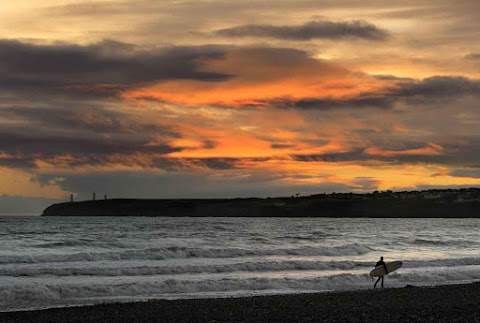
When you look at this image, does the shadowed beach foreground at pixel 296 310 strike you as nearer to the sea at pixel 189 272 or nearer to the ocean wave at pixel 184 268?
the sea at pixel 189 272

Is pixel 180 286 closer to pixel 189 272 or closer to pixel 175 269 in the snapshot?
pixel 189 272

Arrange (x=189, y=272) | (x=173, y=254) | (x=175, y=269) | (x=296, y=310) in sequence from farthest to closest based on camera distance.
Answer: (x=173, y=254)
(x=175, y=269)
(x=189, y=272)
(x=296, y=310)

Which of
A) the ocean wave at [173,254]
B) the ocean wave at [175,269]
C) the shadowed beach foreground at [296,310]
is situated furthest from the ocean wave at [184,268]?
the shadowed beach foreground at [296,310]

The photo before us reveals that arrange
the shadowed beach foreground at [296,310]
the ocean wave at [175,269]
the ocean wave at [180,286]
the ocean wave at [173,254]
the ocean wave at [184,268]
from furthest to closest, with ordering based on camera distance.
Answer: the ocean wave at [173,254] → the ocean wave at [184,268] → the ocean wave at [175,269] → the ocean wave at [180,286] → the shadowed beach foreground at [296,310]

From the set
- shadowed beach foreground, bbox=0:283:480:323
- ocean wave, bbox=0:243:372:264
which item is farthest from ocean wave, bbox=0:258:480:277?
shadowed beach foreground, bbox=0:283:480:323

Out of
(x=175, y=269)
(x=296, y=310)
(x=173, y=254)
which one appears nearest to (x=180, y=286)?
(x=175, y=269)

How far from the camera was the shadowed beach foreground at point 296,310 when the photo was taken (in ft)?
63.1

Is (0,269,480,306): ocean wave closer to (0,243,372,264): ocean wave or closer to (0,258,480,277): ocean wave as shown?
(0,258,480,277): ocean wave

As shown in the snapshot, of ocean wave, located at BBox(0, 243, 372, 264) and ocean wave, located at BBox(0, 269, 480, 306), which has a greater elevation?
ocean wave, located at BBox(0, 243, 372, 264)

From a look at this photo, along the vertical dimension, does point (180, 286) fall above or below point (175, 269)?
below

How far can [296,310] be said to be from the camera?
69.9 feet

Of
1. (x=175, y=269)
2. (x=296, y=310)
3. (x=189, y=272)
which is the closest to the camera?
(x=296, y=310)

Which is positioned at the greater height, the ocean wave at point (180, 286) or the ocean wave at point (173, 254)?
the ocean wave at point (173, 254)

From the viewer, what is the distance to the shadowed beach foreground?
1922 cm
